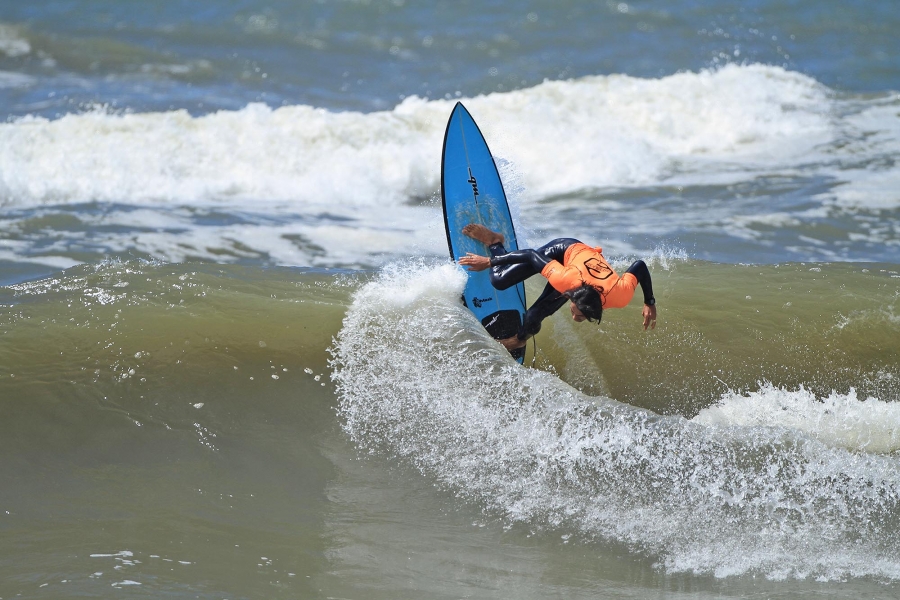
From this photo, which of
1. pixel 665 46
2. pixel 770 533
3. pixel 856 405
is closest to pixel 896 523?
pixel 770 533

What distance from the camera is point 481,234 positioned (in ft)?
19.3

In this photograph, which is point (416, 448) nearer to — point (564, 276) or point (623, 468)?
point (623, 468)

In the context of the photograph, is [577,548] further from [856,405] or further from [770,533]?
[856,405]

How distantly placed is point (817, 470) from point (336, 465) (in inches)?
98.8

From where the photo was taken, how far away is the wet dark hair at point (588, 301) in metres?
4.94

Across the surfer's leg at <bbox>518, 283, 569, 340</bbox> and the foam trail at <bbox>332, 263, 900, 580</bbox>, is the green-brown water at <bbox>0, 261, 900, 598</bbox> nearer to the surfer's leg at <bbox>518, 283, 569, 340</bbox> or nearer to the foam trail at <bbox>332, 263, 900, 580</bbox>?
the foam trail at <bbox>332, 263, 900, 580</bbox>

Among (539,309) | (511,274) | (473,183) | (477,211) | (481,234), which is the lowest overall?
(539,309)

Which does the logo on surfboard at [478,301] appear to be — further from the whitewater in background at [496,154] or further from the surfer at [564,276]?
the whitewater in background at [496,154]

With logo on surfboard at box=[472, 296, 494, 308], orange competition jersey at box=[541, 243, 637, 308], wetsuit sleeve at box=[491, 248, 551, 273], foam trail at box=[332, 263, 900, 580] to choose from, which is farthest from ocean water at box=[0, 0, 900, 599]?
orange competition jersey at box=[541, 243, 637, 308]

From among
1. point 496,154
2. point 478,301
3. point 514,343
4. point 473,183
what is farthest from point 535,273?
point 496,154

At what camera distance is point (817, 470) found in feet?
14.2

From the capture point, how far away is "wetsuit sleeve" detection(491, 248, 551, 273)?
5.29m

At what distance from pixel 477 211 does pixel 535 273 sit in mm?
999

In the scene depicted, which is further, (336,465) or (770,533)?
(336,465)
